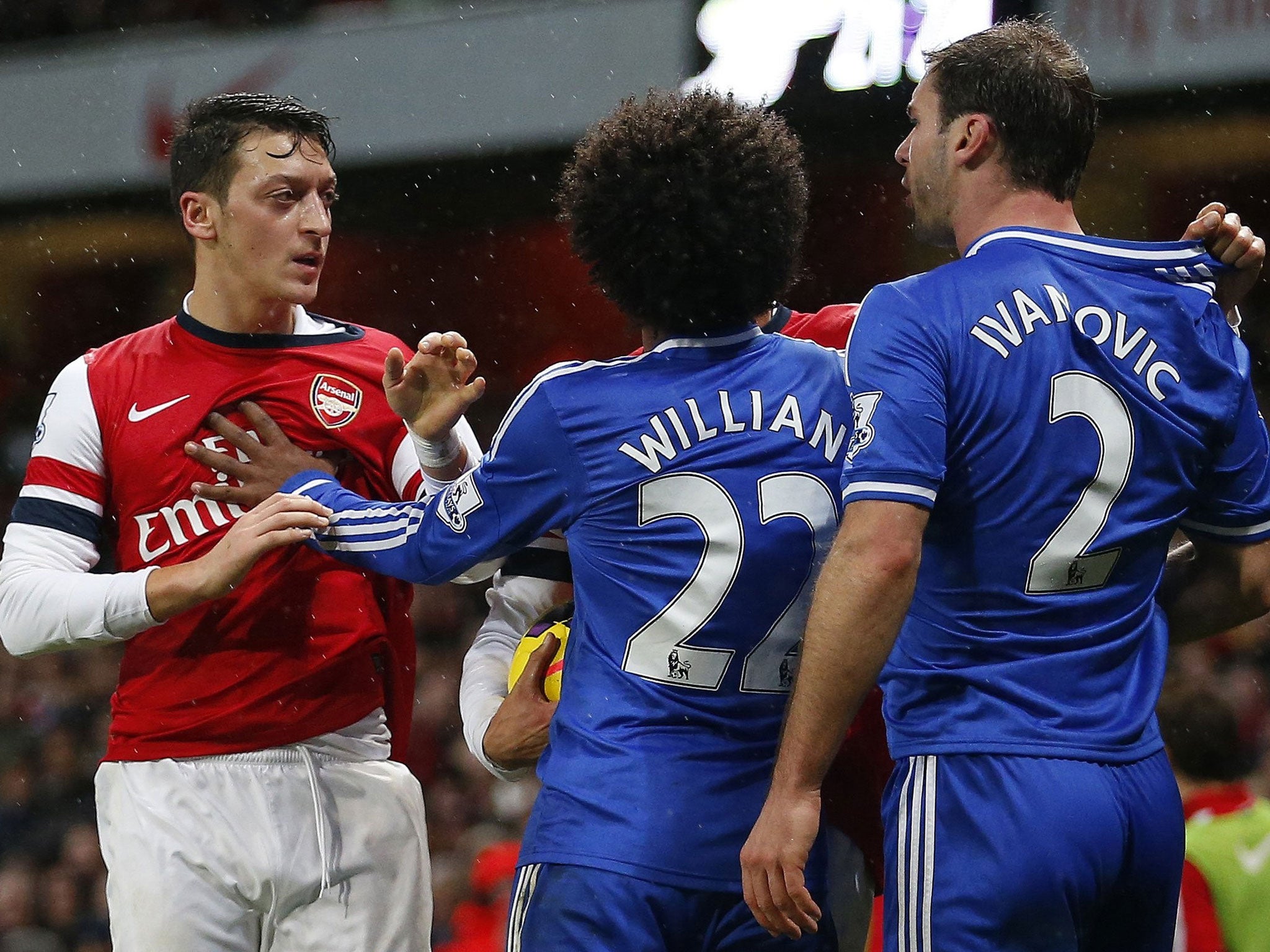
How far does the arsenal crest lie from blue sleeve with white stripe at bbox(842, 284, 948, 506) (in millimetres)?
1110

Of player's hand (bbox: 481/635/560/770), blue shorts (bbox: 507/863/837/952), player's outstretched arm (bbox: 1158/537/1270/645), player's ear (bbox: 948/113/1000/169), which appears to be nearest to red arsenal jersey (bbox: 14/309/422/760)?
player's hand (bbox: 481/635/560/770)

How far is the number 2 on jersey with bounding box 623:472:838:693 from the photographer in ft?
6.92

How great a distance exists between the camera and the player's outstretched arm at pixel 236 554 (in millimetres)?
2451

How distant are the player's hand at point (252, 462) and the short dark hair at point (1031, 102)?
127cm

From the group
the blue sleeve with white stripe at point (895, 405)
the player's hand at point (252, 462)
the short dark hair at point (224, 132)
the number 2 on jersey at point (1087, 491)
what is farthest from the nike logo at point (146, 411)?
the number 2 on jersey at point (1087, 491)

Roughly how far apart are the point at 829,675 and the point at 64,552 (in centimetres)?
150

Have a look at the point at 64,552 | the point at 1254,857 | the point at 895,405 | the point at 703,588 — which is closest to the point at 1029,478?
the point at 895,405

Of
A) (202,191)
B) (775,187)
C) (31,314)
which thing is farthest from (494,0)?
(775,187)

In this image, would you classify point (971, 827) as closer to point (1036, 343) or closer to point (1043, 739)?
point (1043, 739)

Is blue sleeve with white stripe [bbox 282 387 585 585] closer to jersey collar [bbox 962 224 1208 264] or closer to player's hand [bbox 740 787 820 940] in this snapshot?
player's hand [bbox 740 787 820 940]

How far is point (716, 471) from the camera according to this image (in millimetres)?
2123

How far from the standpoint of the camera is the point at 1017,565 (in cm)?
211

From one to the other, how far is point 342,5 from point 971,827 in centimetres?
911

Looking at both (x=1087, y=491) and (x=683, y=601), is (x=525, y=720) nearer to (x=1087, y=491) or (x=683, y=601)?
(x=683, y=601)
